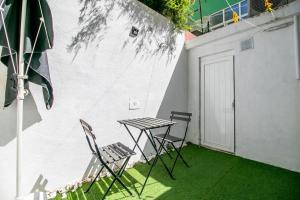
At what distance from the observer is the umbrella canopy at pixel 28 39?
2.00 metres

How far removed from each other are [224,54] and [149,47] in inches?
72.2

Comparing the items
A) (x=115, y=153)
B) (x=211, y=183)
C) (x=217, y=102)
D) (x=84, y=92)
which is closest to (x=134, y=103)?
(x=84, y=92)

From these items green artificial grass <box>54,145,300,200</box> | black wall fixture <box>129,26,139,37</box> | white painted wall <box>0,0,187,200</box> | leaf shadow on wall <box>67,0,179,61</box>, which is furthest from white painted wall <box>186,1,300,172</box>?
black wall fixture <box>129,26,139,37</box>

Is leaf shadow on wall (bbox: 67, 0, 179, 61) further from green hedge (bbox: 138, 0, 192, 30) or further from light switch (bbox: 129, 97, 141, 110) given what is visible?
light switch (bbox: 129, 97, 141, 110)

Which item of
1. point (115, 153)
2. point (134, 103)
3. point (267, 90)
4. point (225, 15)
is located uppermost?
point (225, 15)

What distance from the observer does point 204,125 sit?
5.06 m

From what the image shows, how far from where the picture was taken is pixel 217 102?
4.79 metres

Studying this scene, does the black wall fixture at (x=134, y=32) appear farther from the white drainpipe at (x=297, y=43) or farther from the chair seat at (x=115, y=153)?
the white drainpipe at (x=297, y=43)

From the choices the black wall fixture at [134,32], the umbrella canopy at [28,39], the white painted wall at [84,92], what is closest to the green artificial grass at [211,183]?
the white painted wall at [84,92]

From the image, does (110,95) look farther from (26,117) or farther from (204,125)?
(204,125)

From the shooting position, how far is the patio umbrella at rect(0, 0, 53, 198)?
1.98 metres

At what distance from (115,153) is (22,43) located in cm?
180

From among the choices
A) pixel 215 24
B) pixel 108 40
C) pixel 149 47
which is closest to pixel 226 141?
pixel 149 47

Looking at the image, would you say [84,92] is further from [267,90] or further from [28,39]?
[267,90]
